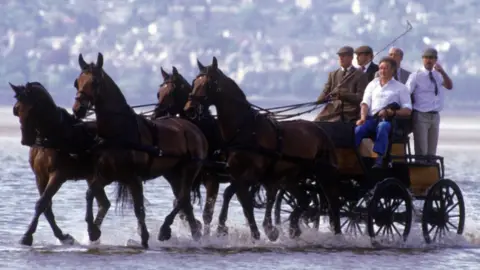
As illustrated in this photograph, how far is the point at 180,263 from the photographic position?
16.1 meters

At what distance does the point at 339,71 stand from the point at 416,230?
2.03 metres

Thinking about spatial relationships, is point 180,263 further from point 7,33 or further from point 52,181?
point 7,33

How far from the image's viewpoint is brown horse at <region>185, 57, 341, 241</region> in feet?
56.1

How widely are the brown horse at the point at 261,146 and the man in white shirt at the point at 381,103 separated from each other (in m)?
0.46

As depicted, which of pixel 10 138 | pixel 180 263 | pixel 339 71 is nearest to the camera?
pixel 180 263

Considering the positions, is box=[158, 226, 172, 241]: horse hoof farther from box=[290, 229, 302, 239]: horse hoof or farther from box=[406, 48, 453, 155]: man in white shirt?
box=[406, 48, 453, 155]: man in white shirt

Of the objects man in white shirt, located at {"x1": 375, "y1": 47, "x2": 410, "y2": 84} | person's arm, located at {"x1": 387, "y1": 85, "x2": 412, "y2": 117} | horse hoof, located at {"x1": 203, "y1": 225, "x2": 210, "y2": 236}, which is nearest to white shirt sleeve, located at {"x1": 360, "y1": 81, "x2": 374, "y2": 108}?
person's arm, located at {"x1": 387, "y1": 85, "x2": 412, "y2": 117}

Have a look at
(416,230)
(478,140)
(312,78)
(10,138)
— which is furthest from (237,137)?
(312,78)

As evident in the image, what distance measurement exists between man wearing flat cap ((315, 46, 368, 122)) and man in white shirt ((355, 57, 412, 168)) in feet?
1.34

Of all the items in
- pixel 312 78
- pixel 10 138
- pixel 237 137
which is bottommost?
A: pixel 237 137

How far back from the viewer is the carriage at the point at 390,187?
700 inches

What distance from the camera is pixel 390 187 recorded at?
58.4ft

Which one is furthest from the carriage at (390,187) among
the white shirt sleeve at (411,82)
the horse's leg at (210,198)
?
the horse's leg at (210,198)

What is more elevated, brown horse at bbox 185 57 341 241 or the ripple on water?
brown horse at bbox 185 57 341 241
